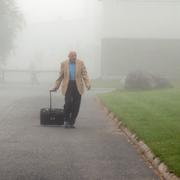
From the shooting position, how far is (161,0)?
5275 cm

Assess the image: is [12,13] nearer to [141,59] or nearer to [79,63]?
[141,59]

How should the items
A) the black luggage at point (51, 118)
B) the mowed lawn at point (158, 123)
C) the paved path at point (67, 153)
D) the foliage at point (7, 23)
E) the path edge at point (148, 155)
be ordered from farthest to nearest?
the foliage at point (7, 23) → the black luggage at point (51, 118) → the mowed lawn at point (158, 123) → the paved path at point (67, 153) → the path edge at point (148, 155)

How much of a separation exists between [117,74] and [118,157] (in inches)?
1605

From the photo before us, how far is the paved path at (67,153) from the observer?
32.2 ft

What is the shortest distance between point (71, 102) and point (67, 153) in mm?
5101

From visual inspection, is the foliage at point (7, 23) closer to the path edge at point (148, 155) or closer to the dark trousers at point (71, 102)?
the dark trousers at point (71, 102)

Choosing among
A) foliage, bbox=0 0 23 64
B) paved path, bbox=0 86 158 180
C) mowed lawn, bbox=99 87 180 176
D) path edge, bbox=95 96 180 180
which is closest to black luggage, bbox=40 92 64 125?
paved path, bbox=0 86 158 180

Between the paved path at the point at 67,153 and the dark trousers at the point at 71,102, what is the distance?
0.34 metres

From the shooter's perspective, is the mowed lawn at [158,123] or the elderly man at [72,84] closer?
the mowed lawn at [158,123]

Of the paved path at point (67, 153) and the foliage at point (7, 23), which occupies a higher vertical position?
the paved path at point (67, 153)

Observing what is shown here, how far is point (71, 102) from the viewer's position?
16875 millimetres

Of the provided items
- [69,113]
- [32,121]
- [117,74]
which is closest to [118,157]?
[69,113]

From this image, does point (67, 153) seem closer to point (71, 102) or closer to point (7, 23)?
point (71, 102)

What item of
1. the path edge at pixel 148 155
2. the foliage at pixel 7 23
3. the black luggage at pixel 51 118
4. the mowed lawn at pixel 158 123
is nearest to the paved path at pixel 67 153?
the path edge at pixel 148 155
